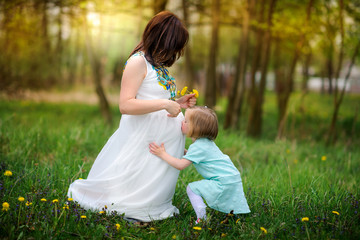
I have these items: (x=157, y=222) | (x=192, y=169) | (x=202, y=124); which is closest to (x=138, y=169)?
(x=157, y=222)

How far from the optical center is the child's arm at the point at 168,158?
2398mm

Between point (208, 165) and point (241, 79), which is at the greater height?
point (241, 79)

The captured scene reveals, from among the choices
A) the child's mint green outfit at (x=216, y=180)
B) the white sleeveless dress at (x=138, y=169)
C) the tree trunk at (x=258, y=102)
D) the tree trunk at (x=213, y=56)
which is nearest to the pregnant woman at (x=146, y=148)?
the white sleeveless dress at (x=138, y=169)

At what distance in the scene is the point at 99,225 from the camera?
2260mm

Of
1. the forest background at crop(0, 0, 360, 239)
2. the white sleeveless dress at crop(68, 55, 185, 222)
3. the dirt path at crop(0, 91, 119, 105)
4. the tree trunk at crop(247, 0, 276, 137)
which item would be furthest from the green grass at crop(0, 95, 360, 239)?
the dirt path at crop(0, 91, 119, 105)

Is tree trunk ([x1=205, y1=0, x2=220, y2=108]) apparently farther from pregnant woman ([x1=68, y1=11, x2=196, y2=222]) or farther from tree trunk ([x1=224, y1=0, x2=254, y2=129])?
pregnant woman ([x1=68, y1=11, x2=196, y2=222])

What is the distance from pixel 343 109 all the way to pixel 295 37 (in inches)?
225

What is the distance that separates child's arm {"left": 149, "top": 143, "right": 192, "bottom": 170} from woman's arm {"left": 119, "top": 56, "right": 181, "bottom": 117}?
0.97 ft

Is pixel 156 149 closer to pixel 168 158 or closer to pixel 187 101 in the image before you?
pixel 168 158

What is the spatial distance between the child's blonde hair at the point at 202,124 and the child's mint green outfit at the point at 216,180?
0.06m

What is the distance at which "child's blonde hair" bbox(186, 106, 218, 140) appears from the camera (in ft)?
7.80

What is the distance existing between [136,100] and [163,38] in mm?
503

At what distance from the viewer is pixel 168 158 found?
242cm

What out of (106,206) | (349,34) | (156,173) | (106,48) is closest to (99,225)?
(106,206)
